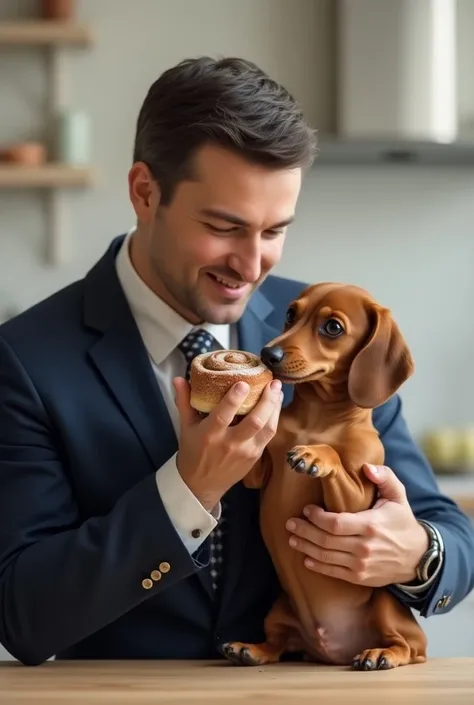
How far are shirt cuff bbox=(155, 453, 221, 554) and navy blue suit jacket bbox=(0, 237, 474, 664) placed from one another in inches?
3.3

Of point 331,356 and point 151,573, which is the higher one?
point 331,356

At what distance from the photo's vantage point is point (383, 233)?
331 centimetres

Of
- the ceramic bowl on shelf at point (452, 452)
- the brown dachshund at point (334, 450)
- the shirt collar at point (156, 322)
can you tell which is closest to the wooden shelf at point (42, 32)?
the ceramic bowl on shelf at point (452, 452)

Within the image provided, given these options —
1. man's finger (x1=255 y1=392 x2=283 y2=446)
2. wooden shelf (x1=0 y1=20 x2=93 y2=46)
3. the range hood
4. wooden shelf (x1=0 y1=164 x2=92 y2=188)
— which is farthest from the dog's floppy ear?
wooden shelf (x1=0 y1=20 x2=93 y2=46)

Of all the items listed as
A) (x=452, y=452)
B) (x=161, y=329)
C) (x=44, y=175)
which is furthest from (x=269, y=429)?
Result: (x=44, y=175)

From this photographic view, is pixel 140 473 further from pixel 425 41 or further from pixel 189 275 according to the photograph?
pixel 425 41

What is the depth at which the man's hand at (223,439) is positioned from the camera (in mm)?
1263

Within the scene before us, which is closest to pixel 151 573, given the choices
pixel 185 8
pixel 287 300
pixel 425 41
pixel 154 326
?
pixel 154 326

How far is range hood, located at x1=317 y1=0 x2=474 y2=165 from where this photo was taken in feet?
9.68

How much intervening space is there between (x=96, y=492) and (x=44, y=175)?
177 cm

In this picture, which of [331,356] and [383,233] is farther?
[383,233]

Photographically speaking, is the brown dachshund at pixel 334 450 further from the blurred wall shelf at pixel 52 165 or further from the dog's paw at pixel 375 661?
the blurred wall shelf at pixel 52 165

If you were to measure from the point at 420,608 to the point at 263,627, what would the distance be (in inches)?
9.1

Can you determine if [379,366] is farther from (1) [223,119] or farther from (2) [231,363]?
(1) [223,119]
